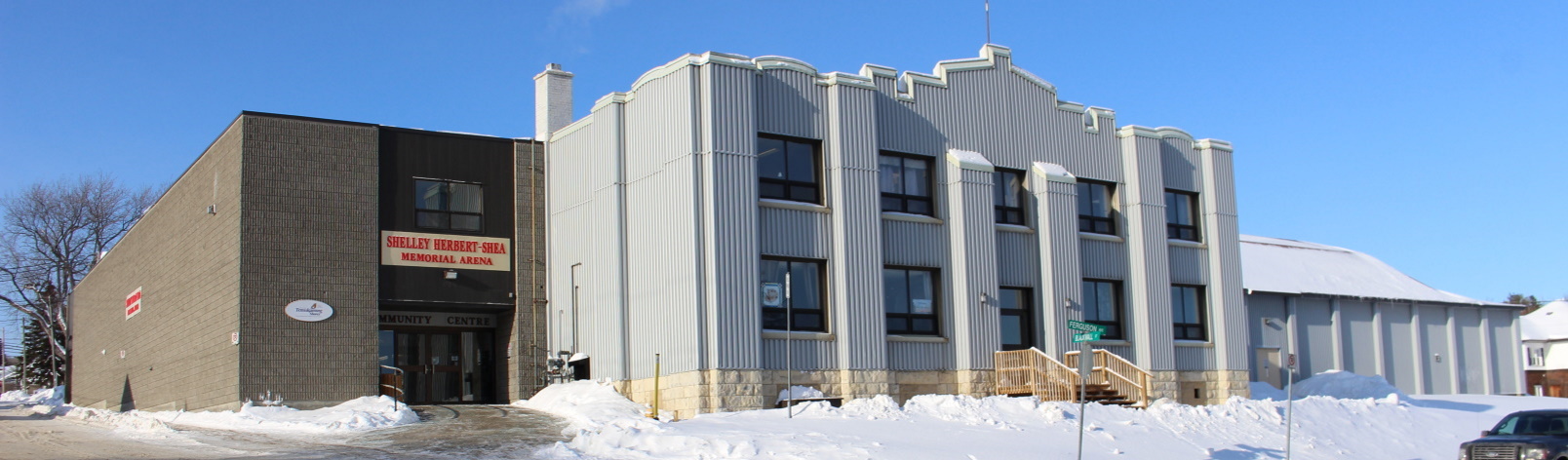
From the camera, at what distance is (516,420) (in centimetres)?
2300

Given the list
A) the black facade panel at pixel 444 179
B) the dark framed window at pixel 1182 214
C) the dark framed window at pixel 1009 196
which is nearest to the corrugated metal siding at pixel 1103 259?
the dark framed window at pixel 1009 196

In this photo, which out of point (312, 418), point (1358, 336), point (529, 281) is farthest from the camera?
point (1358, 336)

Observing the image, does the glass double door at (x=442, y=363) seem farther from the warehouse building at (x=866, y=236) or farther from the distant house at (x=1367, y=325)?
the distant house at (x=1367, y=325)

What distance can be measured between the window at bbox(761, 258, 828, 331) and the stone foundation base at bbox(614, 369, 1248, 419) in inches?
37.4

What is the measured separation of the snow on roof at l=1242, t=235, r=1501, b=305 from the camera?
38.8 m

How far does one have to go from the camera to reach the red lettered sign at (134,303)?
3381cm

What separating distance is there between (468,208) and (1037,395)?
40.0 feet

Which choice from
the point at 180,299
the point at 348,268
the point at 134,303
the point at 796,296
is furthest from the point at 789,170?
the point at 134,303

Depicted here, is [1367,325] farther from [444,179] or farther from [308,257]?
[308,257]

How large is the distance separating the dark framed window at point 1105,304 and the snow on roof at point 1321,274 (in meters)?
8.37

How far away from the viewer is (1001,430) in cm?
2175

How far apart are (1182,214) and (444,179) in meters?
16.7

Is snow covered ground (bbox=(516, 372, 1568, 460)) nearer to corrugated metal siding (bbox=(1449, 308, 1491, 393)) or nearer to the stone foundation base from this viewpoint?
the stone foundation base

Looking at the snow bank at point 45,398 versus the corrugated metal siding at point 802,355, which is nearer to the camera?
the corrugated metal siding at point 802,355
